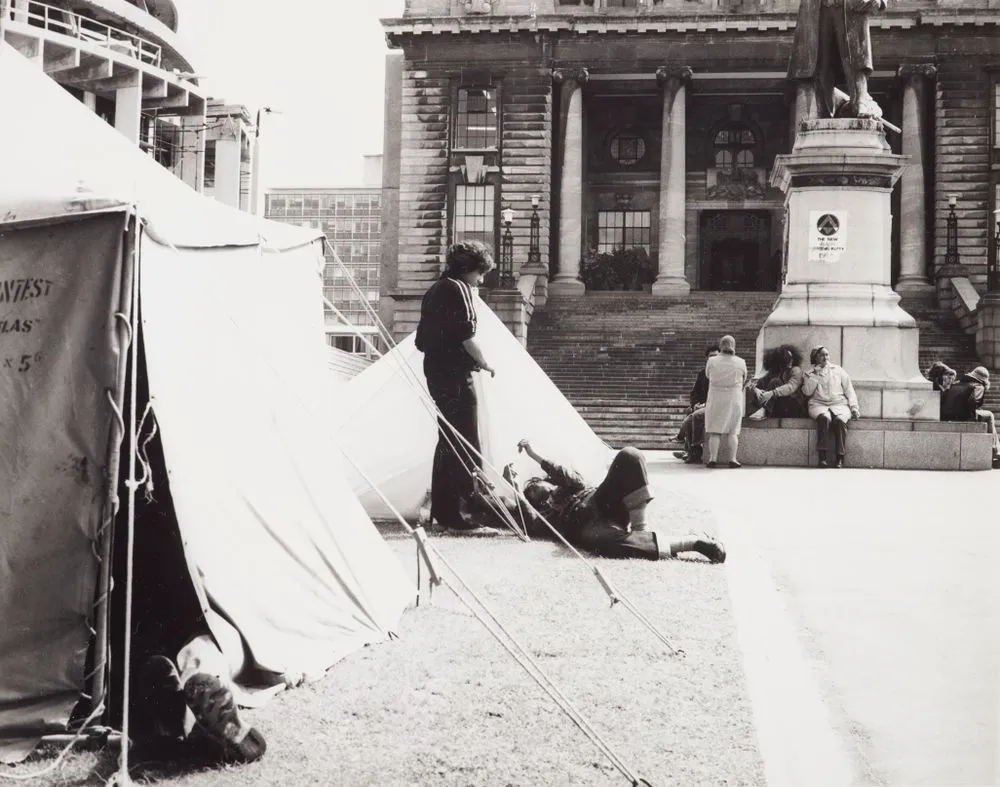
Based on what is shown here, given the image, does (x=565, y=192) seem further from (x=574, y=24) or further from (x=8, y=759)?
(x=8, y=759)

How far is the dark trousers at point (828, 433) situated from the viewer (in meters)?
14.7

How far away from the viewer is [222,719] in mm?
3812

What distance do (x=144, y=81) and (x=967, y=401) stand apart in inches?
1508

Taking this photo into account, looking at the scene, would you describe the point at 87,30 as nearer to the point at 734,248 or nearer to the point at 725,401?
the point at 734,248

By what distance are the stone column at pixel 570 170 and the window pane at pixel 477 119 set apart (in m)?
2.25

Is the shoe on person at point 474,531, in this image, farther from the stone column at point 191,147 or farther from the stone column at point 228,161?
the stone column at point 228,161

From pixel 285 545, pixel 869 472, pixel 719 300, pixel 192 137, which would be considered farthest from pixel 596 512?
pixel 192 137

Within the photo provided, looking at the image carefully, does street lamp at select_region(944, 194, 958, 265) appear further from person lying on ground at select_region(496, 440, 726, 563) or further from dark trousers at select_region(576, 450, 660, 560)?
dark trousers at select_region(576, 450, 660, 560)

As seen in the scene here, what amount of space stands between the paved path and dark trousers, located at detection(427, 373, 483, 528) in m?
1.96

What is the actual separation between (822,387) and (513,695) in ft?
36.0

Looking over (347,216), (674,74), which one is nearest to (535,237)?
(674,74)

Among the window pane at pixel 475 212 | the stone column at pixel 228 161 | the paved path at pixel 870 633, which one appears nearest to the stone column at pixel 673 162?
the window pane at pixel 475 212

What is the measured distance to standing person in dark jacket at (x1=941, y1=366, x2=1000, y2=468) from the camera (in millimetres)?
15500

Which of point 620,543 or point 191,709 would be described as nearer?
point 191,709
